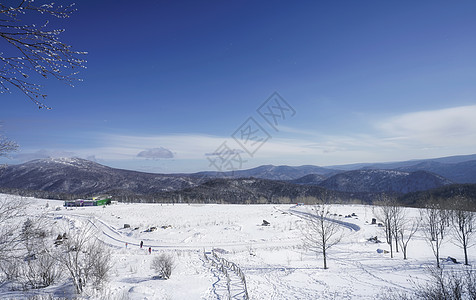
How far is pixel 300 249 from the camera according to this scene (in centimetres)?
2862

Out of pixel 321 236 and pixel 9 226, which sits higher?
pixel 9 226

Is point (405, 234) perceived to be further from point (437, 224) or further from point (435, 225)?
point (435, 225)

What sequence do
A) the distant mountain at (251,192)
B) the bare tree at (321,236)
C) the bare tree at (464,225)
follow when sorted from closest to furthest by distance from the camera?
1. the bare tree at (464,225)
2. the bare tree at (321,236)
3. the distant mountain at (251,192)

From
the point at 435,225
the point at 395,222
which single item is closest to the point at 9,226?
the point at 395,222

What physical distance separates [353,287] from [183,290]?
10595 millimetres

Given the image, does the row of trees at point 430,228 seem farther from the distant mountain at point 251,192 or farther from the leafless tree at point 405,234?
the distant mountain at point 251,192

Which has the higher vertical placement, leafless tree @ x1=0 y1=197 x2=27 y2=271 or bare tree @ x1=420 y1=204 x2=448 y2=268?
leafless tree @ x1=0 y1=197 x2=27 y2=271

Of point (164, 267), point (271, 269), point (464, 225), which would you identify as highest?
point (164, 267)

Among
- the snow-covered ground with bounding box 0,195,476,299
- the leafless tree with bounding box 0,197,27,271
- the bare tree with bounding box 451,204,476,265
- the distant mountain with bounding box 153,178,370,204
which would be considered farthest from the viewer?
the distant mountain with bounding box 153,178,370,204

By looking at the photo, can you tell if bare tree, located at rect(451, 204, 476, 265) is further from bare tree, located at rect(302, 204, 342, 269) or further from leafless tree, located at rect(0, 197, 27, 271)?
leafless tree, located at rect(0, 197, 27, 271)

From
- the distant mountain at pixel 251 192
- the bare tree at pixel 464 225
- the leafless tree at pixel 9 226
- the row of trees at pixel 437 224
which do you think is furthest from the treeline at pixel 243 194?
the leafless tree at pixel 9 226

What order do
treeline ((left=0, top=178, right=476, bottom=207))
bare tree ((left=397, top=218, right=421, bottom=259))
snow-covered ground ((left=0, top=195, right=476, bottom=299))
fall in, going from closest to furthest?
snow-covered ground ((left=0, top=195, right=476, bottom=299))
bare tree ((left=397, top=218, right=421, bottom=259))
treeline ((left=0, top=178, right=476, bottom=207))

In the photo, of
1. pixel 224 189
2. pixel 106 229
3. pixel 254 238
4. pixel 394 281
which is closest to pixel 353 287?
pixel 394 281

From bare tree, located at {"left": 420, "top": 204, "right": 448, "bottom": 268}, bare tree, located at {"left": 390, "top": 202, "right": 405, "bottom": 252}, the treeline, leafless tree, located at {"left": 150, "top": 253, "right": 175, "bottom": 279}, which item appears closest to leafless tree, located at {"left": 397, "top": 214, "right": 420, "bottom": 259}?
bare tree, located at {"left": 390, "top": 202, "right": 405, "bottom": 252}
